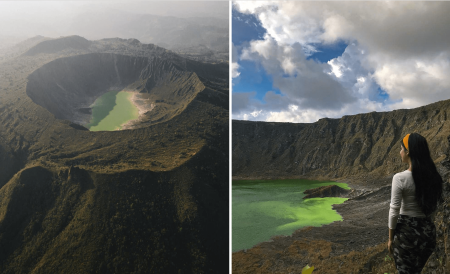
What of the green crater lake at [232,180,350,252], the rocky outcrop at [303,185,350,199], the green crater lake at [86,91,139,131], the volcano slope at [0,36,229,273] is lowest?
the green crater lake at [232,180,350,252]

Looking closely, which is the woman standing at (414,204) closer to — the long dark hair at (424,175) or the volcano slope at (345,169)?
the long dark hair at (424,175)

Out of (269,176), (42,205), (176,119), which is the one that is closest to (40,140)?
(42,205)

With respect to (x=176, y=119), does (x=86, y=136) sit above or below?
below

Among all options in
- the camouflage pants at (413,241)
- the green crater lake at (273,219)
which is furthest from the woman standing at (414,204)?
the green crater lake at (273,219)

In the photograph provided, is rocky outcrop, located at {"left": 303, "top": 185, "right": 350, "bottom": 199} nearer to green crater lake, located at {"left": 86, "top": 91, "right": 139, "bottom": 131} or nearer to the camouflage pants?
green crater lake, located at {"left": 86, "top": 91, "right": 139, "bottom": 131}

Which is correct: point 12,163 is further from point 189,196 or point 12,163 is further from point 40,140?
point 189,196

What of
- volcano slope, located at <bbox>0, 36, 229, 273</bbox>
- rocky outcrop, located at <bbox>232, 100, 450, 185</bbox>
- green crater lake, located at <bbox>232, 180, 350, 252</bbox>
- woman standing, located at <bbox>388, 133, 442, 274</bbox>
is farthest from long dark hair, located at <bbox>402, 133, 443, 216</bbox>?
rocky outcrop, located at <bbox>232, 100, 450, 185</bbox>
